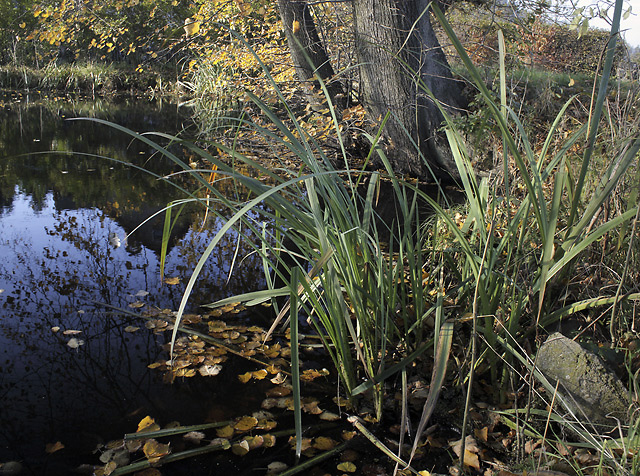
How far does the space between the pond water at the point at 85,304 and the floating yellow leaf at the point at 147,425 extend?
1.6 inches

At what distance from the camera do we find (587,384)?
1.92m

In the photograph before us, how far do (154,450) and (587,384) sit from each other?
5.39 feet

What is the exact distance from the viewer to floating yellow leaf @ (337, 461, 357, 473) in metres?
1.85

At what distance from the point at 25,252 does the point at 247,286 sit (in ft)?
5.84

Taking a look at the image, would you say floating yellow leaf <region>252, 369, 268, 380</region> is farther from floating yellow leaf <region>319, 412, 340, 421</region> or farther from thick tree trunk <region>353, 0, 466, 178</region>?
thick tree trunk <region>353, 0, 466, 178</region>

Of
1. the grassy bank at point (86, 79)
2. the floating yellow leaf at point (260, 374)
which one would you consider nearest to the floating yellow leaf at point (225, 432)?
the floating yellow leaf at point (260, 374)

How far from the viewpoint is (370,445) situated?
1.99m

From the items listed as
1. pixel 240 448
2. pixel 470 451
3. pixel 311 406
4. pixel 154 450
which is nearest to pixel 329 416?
pixel 311 406

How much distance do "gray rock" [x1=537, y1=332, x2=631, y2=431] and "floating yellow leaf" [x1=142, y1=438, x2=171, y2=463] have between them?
148cm

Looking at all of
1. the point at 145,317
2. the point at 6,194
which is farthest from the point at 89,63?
the point at 145,317

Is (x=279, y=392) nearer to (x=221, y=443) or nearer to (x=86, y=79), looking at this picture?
(x=221, y=443)

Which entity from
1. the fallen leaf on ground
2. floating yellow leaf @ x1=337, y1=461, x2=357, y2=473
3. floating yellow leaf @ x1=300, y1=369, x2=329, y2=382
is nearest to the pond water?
floating yellow leaf @ x1=300, y1=369, x2=329, y2=382

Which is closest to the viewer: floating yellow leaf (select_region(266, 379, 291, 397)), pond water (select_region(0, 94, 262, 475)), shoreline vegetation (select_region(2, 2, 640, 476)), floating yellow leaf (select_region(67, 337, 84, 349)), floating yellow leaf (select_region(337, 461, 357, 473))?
shoreline vegetation (select_region(2, 2, 640, 476))

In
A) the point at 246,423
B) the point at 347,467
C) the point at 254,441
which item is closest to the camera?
the point at 347,467
